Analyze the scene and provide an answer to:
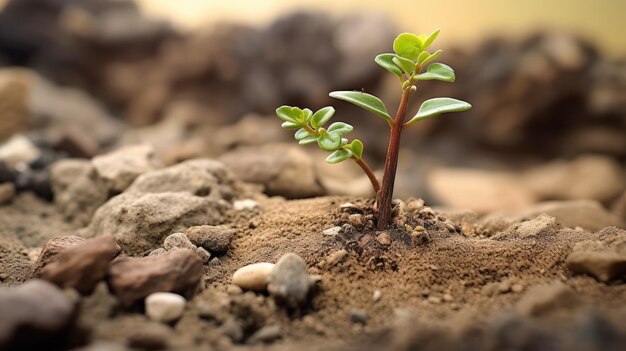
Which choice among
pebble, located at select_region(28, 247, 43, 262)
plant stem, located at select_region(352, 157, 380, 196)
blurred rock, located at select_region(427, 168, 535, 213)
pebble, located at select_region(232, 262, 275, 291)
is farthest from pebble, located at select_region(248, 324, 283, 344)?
blurred rock, located at select_region(427, 168, 535, 213)

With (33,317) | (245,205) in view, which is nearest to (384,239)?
(245,205)

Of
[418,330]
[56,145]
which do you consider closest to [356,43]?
[56,145]

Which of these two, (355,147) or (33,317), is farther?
(355,147)

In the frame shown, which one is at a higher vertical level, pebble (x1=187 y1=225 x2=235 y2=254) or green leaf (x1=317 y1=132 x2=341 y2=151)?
green leaf (x1=317 y1=132 x2=341 y2=151)

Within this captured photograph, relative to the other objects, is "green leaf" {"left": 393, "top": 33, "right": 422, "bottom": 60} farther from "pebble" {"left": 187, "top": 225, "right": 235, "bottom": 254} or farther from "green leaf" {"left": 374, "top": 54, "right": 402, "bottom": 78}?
"pebble" {"left": 187, "top": 225, "right": 235, "bottom": 254}

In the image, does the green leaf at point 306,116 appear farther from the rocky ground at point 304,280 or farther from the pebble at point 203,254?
the pebble at point 203,254

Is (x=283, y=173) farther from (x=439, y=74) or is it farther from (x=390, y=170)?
(x=439, y=74)

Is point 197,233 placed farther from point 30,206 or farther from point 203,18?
point 203,18
